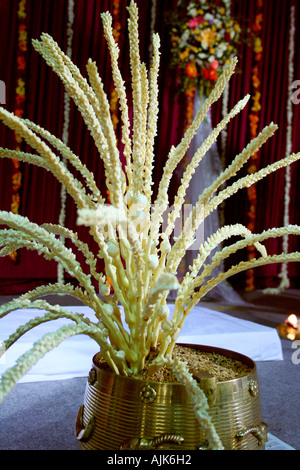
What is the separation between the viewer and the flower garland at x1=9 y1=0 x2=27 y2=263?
2904 mm

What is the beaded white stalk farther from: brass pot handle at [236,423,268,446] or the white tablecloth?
the white tablecloth

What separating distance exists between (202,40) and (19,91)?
4.27ft

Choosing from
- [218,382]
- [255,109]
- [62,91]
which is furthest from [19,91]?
[218,382]

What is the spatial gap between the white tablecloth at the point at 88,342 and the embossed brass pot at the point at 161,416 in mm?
627

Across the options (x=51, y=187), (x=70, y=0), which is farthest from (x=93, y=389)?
(x=70, y=0)

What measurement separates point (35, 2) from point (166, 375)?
125 inches

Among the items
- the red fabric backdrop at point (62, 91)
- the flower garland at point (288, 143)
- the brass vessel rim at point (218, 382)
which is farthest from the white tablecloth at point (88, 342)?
the flower garland at point (288, 143)

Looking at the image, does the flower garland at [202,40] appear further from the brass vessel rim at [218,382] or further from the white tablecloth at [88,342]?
the brass vessel rim at [218,382]

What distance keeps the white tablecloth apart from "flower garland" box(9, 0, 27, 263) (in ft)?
5.98

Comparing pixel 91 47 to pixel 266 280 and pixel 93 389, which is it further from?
pixel 93 389

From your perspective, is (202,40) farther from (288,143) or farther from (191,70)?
(288,143)

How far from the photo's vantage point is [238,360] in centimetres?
46

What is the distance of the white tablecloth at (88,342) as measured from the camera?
989mm

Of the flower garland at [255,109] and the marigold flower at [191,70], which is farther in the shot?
the flower garland at [255,109]
